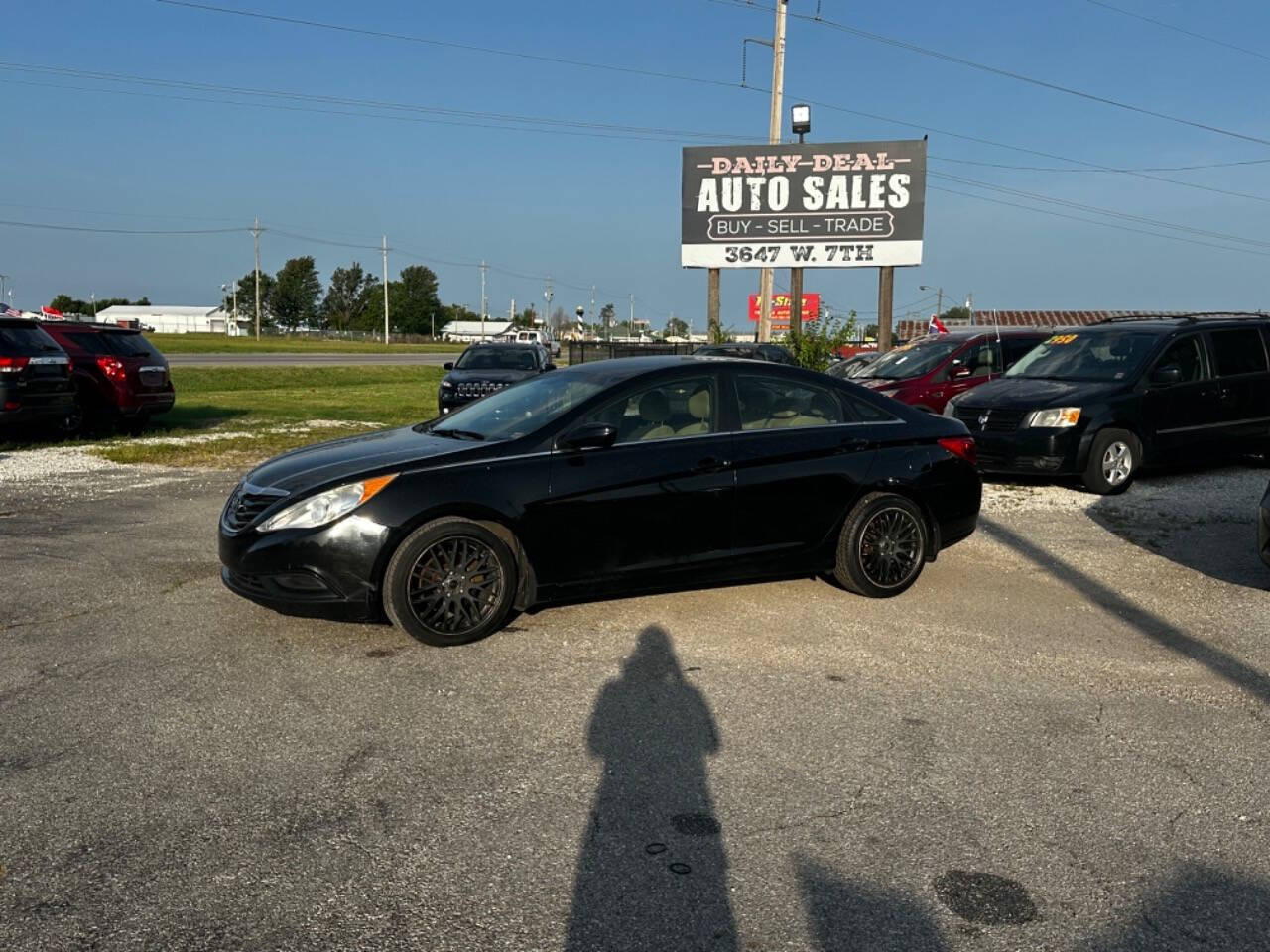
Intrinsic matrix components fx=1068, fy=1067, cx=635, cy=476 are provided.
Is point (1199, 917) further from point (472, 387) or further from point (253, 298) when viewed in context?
point (253, 298)

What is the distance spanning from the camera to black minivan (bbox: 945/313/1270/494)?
10859mm

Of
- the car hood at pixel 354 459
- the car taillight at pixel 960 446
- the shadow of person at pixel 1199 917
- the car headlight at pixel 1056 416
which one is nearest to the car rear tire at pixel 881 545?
the car taillight at pixel 960 446

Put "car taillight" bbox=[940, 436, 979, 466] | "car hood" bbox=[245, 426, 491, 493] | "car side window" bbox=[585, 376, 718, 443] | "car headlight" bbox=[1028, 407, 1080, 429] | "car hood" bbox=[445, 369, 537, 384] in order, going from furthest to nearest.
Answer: "car hood" bbox=[445, 369, 537, 384] < "car headlight" bbox=[1028, 407, 1080, 429] < "car taillight" bbox=[940, 436, 979, 466] < "car side window" bbox=[585, 376, 718, 443] < "car hood" bbox=[245, 426, 491, 493]

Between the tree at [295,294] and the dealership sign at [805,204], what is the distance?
10515cm

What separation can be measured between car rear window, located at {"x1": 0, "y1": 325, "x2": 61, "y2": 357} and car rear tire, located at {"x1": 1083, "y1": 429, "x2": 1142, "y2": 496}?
477 inches

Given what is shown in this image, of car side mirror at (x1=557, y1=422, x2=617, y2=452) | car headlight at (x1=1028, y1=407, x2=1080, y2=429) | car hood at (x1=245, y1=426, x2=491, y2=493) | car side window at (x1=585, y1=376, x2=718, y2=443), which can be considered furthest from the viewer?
car headlight at (x1=1028, y1=407, x2=1080, y2=429)

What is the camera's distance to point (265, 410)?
20.2m

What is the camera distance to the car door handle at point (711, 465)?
6.05 m

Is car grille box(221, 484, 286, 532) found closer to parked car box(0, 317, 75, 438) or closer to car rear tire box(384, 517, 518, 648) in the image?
car rear tire box(384, 517, 518, 648)

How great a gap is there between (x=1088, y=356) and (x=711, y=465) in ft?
24.6

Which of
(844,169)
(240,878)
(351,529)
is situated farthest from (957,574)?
(844,169)

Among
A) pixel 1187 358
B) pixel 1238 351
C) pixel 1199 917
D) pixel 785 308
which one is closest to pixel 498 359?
pixel 1187 358

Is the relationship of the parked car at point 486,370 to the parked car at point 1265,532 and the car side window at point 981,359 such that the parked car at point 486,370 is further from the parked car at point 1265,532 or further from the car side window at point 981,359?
the parked car at point 1265,532

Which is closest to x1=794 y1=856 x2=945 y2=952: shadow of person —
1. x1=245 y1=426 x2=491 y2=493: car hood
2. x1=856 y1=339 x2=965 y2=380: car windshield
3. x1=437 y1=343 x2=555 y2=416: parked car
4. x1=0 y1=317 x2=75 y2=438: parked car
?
x1=245 y1=426 x2=491 y2=493: car hood
